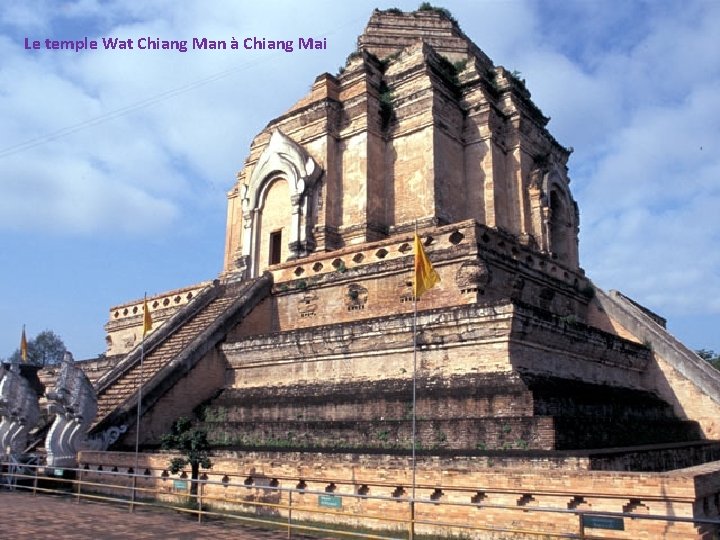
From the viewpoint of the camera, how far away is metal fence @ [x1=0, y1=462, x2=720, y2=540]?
771 centimetres

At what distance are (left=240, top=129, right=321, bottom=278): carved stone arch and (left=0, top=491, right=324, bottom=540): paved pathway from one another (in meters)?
11.2

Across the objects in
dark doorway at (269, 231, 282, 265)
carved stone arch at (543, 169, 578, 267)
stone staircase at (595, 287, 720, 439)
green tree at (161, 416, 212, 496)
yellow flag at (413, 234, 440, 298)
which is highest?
carved stone arch at (543, 169, 578, 267)

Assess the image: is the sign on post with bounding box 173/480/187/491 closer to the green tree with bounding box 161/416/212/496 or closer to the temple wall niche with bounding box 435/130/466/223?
the green tree with bounding box 161/416/212/496

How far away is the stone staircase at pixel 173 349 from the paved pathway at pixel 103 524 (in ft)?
9.15

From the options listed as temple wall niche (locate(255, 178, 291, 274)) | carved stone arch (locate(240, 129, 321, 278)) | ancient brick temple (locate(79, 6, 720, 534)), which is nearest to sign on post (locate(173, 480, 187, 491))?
ancient brick temple (locate(79, 6, 720, 534))

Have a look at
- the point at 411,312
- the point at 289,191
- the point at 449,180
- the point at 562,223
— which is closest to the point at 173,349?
the point at 411,312

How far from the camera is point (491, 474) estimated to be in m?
8.87

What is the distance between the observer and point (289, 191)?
2250cm

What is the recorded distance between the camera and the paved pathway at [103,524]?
886 cm

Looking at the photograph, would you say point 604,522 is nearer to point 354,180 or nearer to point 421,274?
point 421,274

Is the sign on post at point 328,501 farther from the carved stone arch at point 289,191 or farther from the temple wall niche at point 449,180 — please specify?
the carved stone arch at point 289,191

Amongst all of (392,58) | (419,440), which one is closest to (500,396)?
(419,440)

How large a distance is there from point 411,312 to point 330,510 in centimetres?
496

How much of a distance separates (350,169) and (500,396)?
1236cm
